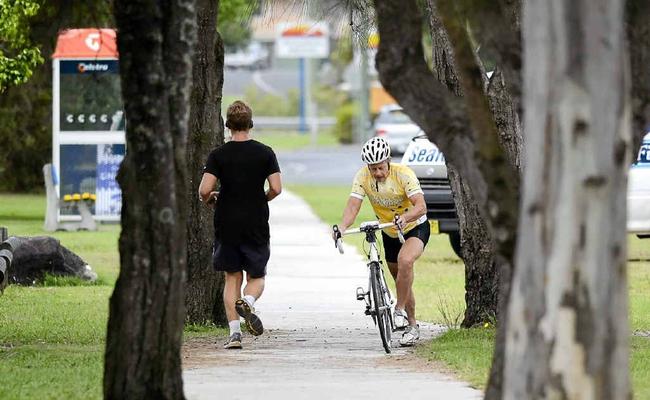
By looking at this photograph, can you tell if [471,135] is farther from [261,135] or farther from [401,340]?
[261,135]

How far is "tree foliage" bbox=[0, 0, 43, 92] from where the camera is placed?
20562 mm

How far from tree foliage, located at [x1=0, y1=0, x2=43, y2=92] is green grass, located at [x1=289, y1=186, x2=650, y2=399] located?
5677mm

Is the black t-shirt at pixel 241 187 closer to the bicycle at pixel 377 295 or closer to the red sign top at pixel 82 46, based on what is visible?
the bicycle at pixel 377 295

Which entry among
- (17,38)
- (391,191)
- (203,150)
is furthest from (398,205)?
(17,38)

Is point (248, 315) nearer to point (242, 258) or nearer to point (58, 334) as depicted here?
point (242, 258)

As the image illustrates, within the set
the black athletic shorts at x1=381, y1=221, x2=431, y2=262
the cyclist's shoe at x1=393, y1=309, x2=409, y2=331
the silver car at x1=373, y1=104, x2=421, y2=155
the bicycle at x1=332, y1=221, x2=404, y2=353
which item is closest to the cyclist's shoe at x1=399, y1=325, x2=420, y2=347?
the cyclist's shoe at x1=393, y1=309, x2=409, y2=331

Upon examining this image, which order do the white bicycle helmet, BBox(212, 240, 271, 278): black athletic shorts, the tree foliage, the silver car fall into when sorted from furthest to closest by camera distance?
the silver car, the tree foliage, the white bicycle helmet, BBox(212, 240, 271, 278): black athletic shorts

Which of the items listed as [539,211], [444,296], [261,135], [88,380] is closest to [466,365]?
[88,380]

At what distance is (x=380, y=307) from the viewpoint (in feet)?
39.9

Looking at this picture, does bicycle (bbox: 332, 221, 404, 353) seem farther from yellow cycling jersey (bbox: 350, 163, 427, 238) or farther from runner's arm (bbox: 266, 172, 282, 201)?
runner's arm (bbox: 266, 172, 282, 201)

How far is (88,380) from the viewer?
10203mm

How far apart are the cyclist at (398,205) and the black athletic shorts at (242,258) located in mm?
693

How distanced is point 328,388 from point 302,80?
2326 inches

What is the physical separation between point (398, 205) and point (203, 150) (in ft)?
6.40
